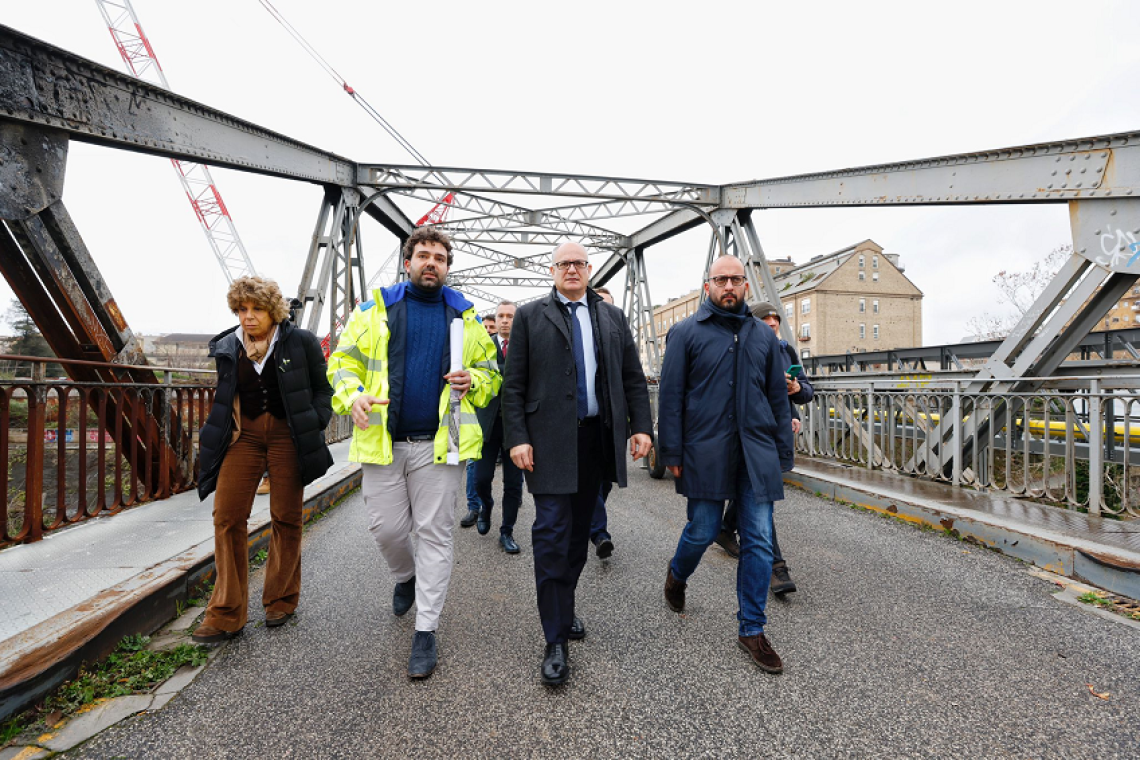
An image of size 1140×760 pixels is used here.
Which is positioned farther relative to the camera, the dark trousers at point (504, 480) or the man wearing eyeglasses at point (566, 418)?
the dark trousers at point (504, 480)

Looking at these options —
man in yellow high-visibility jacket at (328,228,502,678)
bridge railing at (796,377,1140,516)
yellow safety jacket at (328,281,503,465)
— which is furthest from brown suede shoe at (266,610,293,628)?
bridge railing at (796,377,1140,516)

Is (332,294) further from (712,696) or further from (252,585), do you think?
(712,696)

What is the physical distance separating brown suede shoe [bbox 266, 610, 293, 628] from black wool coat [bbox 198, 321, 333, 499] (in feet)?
2.28

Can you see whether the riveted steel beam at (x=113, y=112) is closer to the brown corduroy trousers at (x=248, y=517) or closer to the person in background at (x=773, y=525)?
the brown corduroy trousers at (x=248, y=517)

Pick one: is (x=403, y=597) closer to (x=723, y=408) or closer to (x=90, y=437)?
(x=723, y=408)

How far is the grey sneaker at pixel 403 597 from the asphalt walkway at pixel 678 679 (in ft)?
0.28

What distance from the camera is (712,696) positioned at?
2.18 metres

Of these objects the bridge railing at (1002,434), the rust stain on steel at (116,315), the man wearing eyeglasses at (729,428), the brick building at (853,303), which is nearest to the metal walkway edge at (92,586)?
the rust stain on steel at (116,315)

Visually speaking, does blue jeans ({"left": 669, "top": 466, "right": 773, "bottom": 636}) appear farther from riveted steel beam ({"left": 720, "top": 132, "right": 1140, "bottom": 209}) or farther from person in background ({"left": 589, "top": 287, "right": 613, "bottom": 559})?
riveted steel beam ({"left": 720, "top": 132, "right": 1140, "bottom": 209})

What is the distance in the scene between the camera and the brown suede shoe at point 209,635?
8.42 feet

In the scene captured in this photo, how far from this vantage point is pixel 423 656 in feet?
7.78

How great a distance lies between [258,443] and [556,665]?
189 centimetres

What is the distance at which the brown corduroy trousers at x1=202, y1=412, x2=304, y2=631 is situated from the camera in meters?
2.68

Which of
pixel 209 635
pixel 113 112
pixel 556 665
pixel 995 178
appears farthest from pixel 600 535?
pixel 995 178
